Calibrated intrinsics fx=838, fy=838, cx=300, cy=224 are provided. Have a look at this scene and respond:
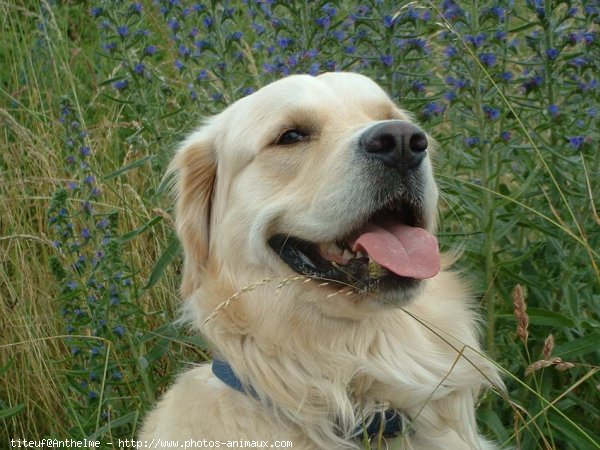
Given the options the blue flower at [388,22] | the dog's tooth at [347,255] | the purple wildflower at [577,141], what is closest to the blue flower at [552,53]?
the purple wildflower at [577,141]

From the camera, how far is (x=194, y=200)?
9.46 feet

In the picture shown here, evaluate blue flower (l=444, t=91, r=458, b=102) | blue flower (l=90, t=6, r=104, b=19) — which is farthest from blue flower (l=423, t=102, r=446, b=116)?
blue flower (l=90, t=6, r=104, b=19)

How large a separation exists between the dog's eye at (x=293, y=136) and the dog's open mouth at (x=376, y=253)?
33cm

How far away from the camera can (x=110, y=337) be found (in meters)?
3.28

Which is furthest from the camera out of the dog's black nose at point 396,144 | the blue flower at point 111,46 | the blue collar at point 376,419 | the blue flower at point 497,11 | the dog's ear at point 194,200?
the blue flower at point 111,46

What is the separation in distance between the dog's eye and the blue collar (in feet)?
2.40

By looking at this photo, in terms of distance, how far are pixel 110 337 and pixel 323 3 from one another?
1.58 metres

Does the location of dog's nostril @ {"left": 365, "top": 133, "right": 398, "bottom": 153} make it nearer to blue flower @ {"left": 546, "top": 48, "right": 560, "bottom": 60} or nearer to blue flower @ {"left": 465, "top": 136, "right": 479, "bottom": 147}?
blue flower @ {"left": 465, "top": 136, "right": 479, "bottom": 147}

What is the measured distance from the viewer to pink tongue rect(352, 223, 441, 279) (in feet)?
7.62

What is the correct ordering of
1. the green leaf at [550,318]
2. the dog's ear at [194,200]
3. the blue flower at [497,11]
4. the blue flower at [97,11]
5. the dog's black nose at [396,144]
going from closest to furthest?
the dog's black nose at [396,144]
the dog's ear at [194,200]
the green leaf at [550,318]
the blue flower at [497,11]
the blue flower at [97,11]

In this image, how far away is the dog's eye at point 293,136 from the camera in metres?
2.66

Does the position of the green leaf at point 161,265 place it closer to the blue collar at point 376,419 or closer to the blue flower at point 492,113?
the blue collar at point 376,419

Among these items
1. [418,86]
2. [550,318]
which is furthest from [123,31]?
[550,318]

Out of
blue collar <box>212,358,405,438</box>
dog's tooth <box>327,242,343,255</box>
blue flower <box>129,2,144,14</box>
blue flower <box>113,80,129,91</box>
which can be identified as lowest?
blue collar <box>212,358,405,438</box>
